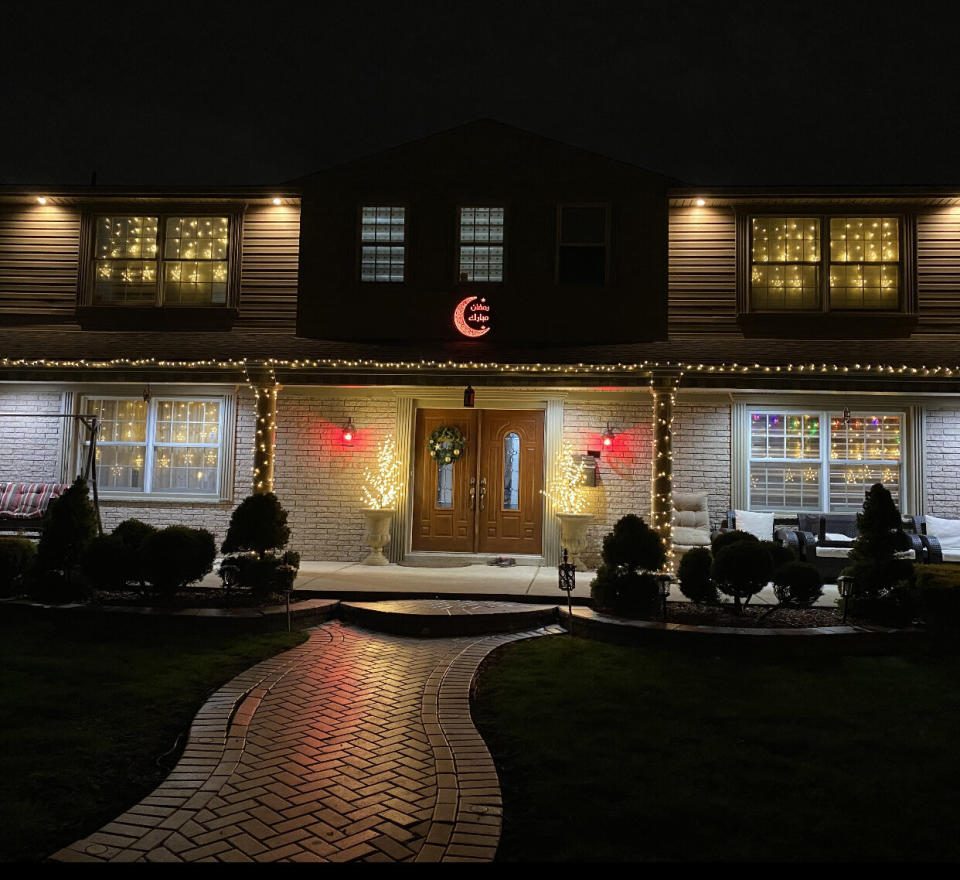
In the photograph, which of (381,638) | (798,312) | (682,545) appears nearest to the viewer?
(381,638)

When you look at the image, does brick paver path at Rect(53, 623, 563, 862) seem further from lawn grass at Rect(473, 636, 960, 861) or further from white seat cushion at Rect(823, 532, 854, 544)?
white seat cushion at Rect(823, 532, 854, 544)

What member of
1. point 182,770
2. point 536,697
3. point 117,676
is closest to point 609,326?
point 536,697

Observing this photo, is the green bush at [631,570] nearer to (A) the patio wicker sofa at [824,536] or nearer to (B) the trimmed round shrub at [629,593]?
(B) the trimmed round shrub at [629,593]

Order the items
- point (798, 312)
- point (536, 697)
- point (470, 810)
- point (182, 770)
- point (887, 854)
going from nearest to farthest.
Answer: point (887, 854)
point (470, 810)
point (182, 770)
point (536, 697)
point (798, 312)

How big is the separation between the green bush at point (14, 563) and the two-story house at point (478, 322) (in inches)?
156

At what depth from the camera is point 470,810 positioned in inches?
138

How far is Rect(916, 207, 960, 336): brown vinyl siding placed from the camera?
467 inches

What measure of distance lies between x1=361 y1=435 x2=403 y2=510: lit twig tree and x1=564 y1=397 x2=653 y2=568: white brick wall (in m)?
2.28

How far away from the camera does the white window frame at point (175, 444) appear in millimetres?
12422

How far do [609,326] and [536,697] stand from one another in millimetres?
7621

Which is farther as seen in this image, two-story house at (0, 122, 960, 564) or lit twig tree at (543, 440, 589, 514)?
lit twig tree at (543, 440, 589, 514)

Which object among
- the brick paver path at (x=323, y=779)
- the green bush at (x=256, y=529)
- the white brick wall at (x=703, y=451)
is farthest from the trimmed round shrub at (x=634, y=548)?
the white brick wall at (x=703, y=451)

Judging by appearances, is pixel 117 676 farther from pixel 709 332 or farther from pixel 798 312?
pixel 798 312

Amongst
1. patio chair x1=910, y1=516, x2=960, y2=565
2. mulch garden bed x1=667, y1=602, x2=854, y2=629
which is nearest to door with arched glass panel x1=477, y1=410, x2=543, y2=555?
mulch garden bed x1=667, y1=602, x2=854, y2=629
